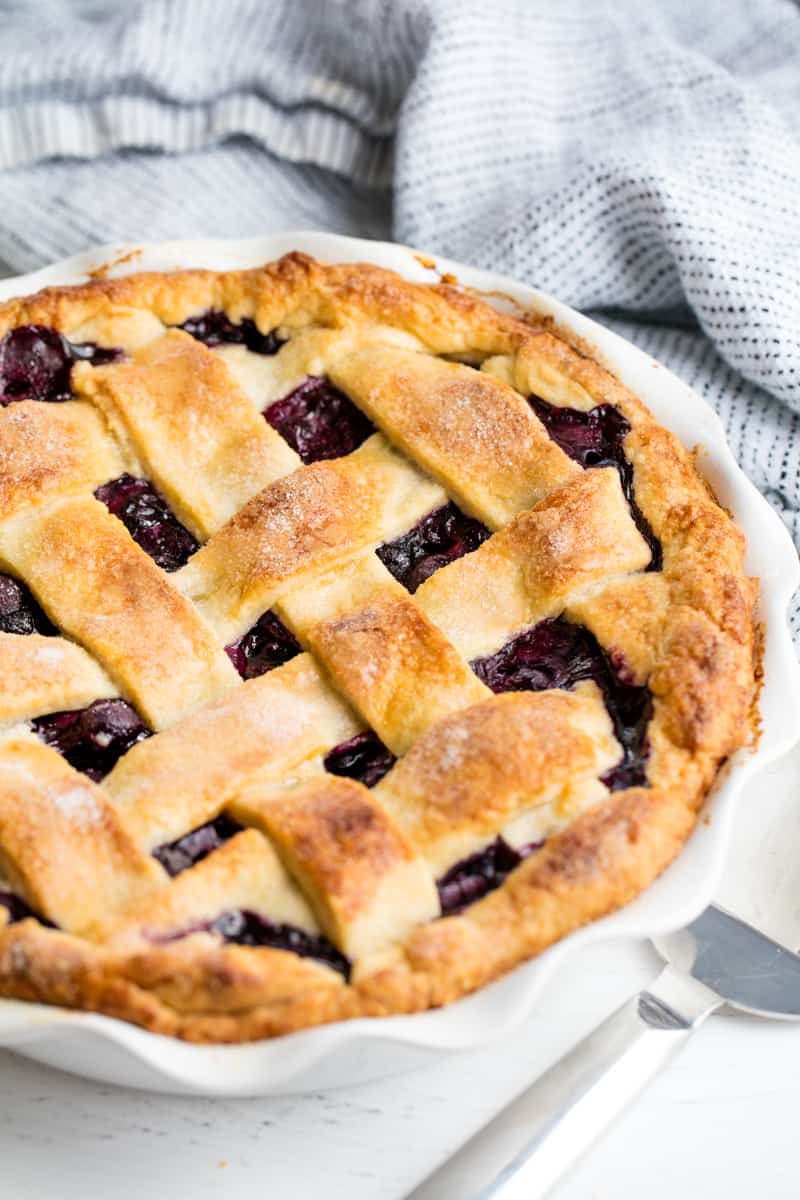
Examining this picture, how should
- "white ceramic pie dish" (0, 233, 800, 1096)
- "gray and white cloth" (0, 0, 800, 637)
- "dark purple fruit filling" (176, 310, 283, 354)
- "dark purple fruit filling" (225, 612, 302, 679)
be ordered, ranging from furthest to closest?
"gray and white cloth" (0, 0, 800, 637)
"dark purple fruit filling" (176, 310, 283, 354)
"dark purple fruit filling" (225, 612, 302, 679)
"white ceramic pie dish" (0, 233, 800, 1096)

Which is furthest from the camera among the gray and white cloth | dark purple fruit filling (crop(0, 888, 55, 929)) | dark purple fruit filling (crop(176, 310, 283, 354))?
the gray and white cloth

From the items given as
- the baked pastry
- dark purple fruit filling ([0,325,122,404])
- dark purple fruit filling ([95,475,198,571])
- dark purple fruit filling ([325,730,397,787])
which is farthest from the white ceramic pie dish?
dark purple fruit filling ([0,325,122,404])

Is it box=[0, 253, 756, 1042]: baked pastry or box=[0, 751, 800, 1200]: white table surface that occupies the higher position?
box=[0, 253, 756, 1042]: baked pastry

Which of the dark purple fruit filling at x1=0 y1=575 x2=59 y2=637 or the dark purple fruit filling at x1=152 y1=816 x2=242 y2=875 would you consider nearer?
the dark purple fruit filling at x1=152 y1=816 x2=242 y2=875

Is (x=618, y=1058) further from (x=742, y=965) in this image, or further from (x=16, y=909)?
(x=16, y=909)

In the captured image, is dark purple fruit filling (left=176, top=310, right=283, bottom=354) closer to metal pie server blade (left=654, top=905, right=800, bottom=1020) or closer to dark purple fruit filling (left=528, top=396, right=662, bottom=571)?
dark purple fruit filling (left=528, top=396, right=662, bottom=571)

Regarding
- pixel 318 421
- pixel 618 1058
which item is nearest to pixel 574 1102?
pixel 618 1058

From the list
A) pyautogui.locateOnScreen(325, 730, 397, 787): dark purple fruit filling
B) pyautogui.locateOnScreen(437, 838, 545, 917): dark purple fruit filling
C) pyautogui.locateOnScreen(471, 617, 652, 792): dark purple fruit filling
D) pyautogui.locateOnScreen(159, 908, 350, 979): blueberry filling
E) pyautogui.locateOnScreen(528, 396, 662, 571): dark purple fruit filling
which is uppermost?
pyautogui.locateOnScreen(528, 396, 662, 571): dark purple fruit filling

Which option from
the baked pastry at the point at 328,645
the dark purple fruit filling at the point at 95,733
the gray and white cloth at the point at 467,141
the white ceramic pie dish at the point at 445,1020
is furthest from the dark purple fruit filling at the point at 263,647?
the gray and white cloth at the point at 467,141

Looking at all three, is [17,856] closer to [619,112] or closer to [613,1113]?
[613,1113]
